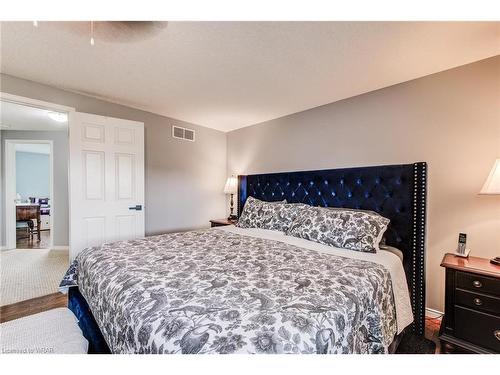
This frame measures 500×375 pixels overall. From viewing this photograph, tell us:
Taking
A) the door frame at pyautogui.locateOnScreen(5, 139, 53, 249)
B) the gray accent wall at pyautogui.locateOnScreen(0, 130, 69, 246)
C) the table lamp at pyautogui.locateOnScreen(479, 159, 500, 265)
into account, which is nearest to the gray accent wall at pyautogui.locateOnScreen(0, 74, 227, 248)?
the gray accent wall at pyautogui.locateOnScreen(0, 130, 69, 246)

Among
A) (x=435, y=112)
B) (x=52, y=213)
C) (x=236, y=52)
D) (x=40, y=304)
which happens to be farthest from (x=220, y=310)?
(x=52, y=213)

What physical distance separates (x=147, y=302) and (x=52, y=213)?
4927 mm

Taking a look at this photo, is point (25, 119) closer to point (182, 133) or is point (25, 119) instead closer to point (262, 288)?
point (182, 133)

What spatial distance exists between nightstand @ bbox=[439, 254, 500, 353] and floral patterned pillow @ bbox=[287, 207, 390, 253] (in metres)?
0.50

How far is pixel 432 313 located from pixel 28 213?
7.57 m

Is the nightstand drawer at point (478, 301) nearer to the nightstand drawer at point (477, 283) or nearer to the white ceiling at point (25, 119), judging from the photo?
the nightstand drawer at point (477, 283)

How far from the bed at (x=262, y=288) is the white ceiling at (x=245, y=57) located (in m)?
0.93

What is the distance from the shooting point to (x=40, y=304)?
2398mm

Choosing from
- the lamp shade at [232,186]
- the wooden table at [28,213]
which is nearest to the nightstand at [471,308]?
the lamp shade at [232,186]

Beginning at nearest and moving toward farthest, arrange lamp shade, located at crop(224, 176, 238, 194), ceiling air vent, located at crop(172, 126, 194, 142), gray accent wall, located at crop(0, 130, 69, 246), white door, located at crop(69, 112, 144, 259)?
1. white door, located at crop(69, 112, 144, 259)
2. ceiling air vent, located at crop(172, 126, 194, 142)
3. lamp shade, located at crop(224, 176, 238, 194)
4. gray accent wall, located at crop(0, 130, 69, 246)

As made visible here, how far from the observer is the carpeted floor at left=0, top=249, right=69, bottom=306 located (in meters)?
2.61

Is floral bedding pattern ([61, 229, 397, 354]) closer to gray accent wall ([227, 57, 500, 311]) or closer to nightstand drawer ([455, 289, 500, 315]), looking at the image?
nightstand drawer ([455, 289, 500, 315])

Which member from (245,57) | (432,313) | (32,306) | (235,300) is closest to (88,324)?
(235,300)

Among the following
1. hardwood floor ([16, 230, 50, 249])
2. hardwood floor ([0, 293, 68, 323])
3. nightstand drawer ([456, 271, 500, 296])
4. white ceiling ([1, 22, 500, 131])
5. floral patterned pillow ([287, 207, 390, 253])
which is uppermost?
white ceiling ([1, 22, 500, 131])
